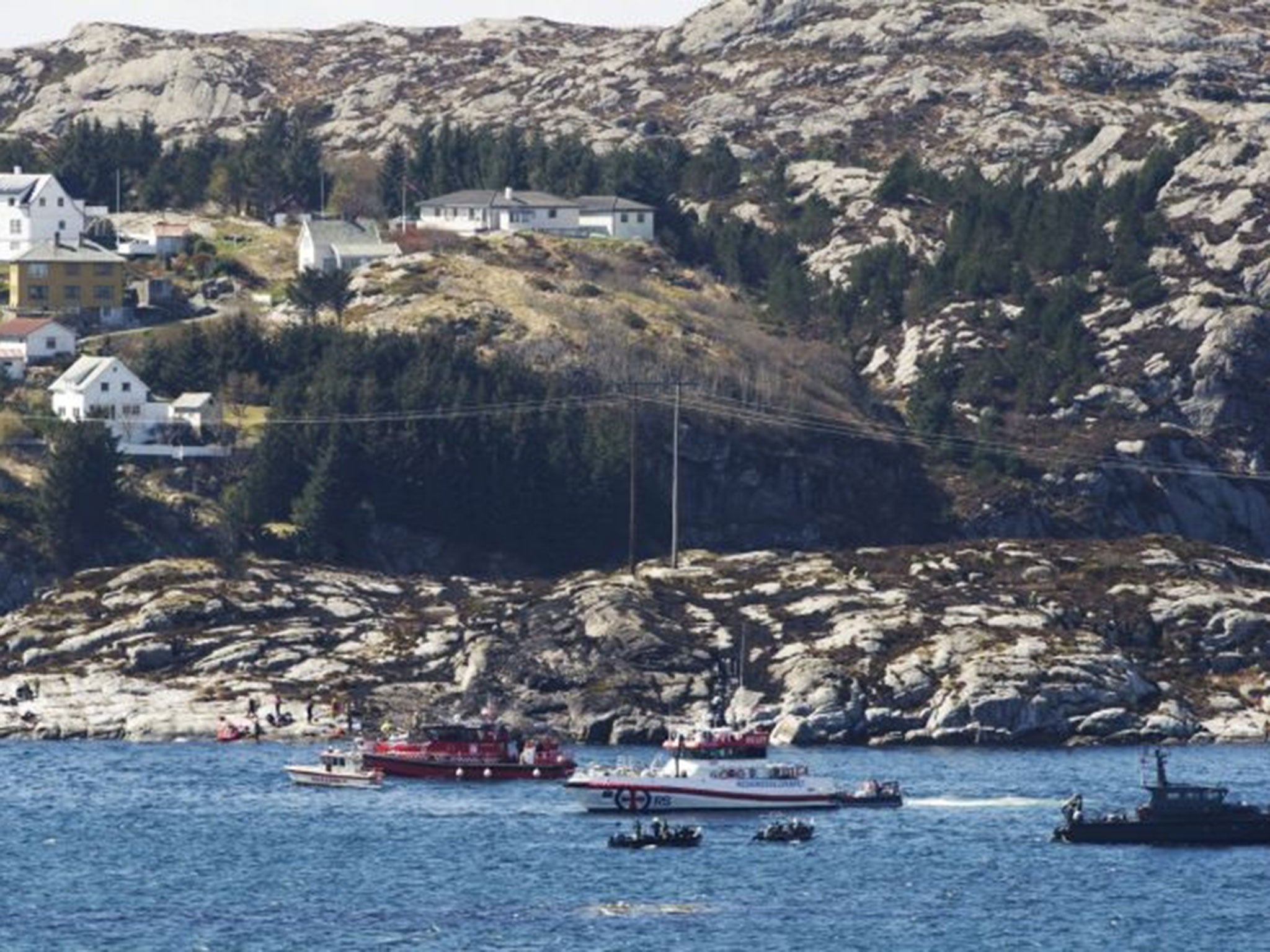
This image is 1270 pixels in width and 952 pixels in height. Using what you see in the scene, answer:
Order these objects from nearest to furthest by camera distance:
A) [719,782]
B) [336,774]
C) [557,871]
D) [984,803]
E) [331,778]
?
[557,871], [719,782], [984,803], [331,778], [336,774]

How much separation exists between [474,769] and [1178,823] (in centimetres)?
4295

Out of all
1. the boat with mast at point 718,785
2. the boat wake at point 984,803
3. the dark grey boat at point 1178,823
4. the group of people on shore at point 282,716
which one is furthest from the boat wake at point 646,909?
the group of people on shore at point 282,716

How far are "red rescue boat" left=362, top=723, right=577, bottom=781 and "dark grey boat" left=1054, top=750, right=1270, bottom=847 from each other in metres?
35.2

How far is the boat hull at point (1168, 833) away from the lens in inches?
5674

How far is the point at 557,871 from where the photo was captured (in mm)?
134500

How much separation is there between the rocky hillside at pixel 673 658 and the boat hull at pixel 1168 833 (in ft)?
125

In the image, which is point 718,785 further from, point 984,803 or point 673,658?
point 673,658

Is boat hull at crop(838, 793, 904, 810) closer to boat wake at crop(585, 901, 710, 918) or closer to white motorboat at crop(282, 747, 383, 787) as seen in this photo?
white motorboat at crop(282, 747, 383, 787)

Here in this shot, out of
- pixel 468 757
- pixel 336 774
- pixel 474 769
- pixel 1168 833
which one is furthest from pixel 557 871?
pixel 468 757

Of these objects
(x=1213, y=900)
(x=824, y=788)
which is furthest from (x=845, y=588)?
(x=1213, y=900)

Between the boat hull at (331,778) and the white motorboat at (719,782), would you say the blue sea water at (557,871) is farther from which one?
the white motorboat at (719,782)

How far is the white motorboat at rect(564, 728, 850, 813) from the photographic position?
6102 inches

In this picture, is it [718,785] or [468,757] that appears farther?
[468,757]

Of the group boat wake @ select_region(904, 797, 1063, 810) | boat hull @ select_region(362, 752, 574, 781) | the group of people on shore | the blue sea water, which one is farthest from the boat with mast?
the group of people on shore
